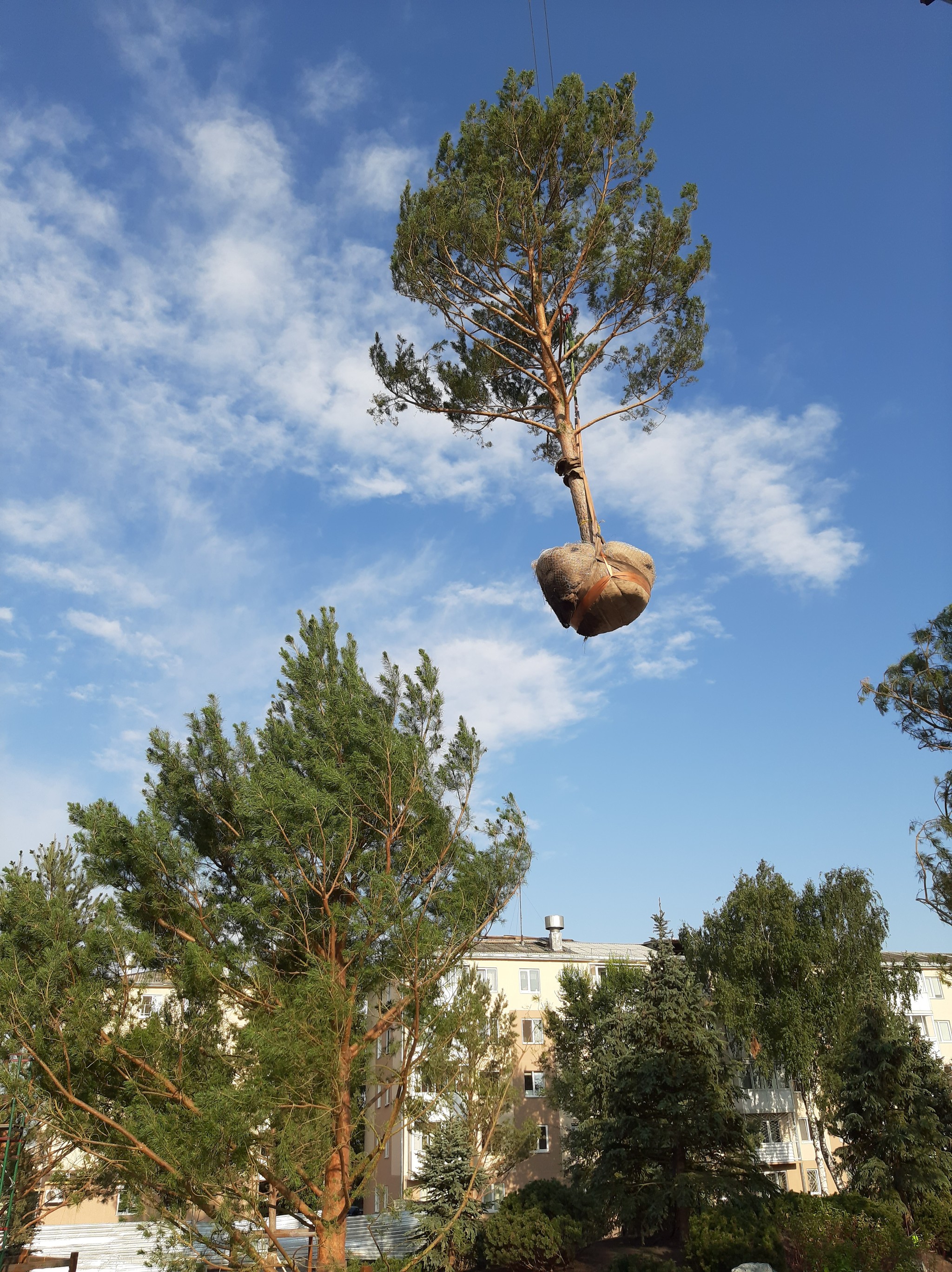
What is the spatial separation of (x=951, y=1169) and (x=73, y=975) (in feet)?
79.3

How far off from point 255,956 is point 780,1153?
33.6 metres

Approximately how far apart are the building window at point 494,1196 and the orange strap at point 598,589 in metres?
22.2

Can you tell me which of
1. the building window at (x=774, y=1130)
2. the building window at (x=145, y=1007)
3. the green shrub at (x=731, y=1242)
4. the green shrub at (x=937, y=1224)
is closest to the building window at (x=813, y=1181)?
the building window at (x=774, y=1130)

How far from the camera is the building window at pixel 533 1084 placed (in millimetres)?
34219

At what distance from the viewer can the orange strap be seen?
18.9 ft

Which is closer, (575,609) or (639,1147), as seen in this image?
(575,609)

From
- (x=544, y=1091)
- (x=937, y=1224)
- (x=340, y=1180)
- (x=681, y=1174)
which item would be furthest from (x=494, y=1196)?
(x=340, y=1180)

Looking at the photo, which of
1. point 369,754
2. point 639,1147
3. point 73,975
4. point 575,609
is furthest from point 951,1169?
point 575,609

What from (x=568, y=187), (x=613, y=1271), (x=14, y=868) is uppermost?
(x=568, y=187)

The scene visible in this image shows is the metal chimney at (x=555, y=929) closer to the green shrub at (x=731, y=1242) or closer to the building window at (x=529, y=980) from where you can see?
the building window at (x=529, y=980)

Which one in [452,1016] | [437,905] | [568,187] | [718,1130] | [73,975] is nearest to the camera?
[568,187]

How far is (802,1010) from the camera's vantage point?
31.0 meters

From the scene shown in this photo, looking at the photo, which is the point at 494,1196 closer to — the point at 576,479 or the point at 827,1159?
the point at 827,1159

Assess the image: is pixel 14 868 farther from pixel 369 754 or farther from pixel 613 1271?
Answer: pixel 613 1271
